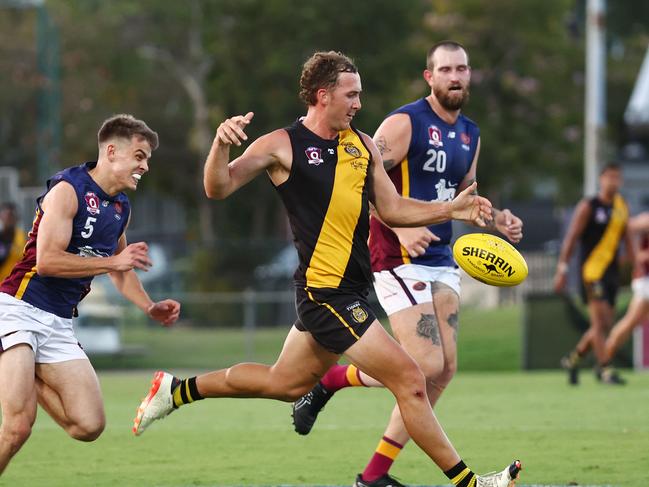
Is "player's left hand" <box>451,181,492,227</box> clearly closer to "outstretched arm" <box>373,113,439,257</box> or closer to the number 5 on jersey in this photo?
"outstretched arm" <box>373,113,439,257</box>

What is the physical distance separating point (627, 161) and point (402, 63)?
10187 mm

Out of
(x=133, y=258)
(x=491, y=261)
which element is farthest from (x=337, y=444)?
(x=133, y=258)

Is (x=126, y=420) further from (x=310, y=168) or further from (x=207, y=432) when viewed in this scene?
(x=310, y=168)

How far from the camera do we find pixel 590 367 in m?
20.7

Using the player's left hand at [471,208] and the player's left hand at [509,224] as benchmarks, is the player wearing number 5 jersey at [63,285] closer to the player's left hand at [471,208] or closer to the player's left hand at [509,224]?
the player's left hand at [471,208]

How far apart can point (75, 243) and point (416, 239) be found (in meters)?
2.16

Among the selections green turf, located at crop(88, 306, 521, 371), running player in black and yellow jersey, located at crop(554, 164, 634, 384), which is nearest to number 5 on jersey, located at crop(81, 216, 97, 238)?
running player in black and yellow jersey, located at crop(554, 164, 634, 384)

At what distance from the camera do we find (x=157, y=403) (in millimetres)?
8508

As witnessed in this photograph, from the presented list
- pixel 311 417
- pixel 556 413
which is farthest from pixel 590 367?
pixel 311 417

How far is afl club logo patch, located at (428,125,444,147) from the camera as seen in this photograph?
920 cm

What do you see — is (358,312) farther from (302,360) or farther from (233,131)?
(233,131)

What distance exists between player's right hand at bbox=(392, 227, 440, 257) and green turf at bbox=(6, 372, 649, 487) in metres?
1.57

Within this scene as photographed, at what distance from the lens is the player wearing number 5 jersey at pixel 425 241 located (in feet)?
28.9

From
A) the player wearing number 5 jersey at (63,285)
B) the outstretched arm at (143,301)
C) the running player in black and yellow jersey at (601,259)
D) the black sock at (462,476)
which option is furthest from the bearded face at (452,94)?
the running player in black and yellow jersey at (601,259)
